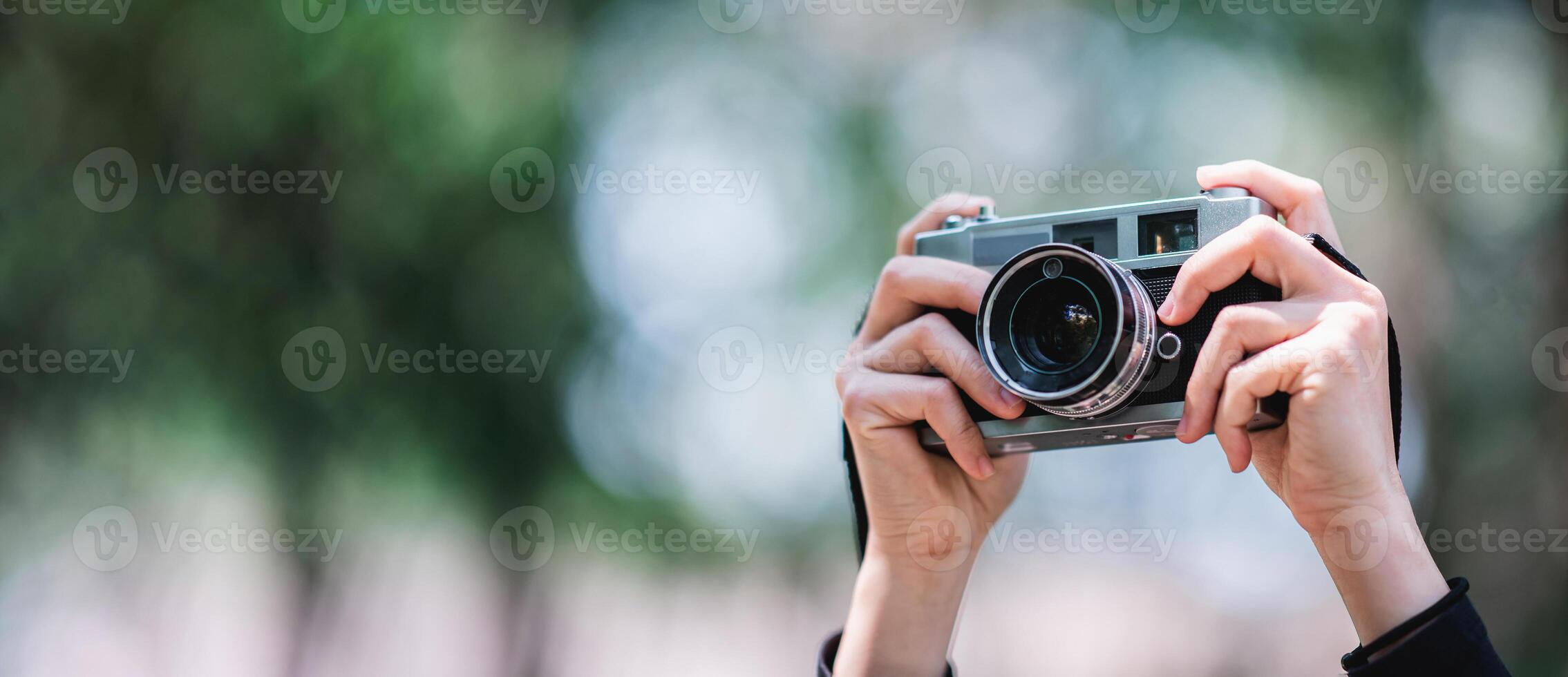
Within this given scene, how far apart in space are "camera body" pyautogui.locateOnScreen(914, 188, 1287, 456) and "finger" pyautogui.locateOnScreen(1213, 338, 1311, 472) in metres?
0.02

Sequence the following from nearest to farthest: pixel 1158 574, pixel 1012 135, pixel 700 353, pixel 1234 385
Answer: pixel 1234 385 < pixel 1158 574 < pixel 1012 135 < pixel 700 353

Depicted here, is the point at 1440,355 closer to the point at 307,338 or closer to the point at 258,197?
the point at 307,338

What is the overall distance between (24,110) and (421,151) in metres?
1.15

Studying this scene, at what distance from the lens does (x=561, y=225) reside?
2.94 metres

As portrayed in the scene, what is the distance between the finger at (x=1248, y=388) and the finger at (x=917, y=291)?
262mm

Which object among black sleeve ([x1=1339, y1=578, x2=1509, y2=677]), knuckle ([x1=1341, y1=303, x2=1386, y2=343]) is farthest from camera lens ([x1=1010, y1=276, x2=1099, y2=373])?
black sleeve ([x1=1339, y1=578, x2=1509, y2=677])

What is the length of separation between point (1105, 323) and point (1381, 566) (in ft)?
1.00

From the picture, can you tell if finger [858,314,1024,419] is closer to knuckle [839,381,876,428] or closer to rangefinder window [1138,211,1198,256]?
knuckle [839,381,876,428]

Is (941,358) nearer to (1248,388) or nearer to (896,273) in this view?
(896,273)

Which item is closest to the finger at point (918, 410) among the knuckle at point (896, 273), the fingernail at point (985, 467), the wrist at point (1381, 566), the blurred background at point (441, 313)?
the fingernail at point (985, 467)

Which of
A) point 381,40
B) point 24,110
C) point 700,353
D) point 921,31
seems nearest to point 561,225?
point 700,353

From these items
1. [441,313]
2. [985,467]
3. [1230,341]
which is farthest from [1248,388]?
[441,313]

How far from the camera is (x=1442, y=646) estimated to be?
792 mm

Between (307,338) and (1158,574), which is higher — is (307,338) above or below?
above
